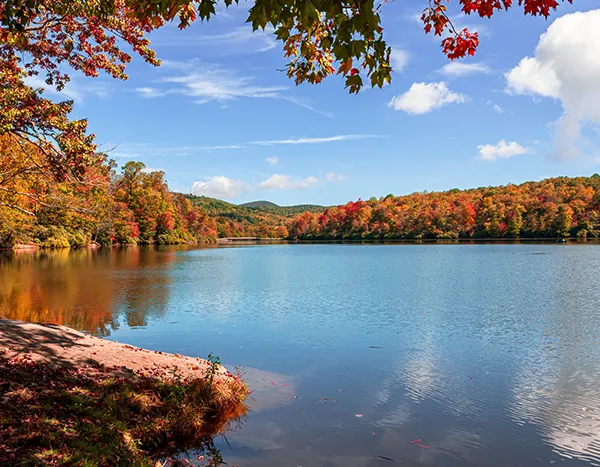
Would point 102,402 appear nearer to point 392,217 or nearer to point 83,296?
point 83,296

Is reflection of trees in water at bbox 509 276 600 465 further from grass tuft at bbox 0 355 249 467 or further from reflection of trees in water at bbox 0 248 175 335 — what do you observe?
reflection of trees in water at bbox 0 248 175 335

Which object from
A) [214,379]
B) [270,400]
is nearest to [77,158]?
[214,379]

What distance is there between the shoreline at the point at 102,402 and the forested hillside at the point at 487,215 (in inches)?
3929

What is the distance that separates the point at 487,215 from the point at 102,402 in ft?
370

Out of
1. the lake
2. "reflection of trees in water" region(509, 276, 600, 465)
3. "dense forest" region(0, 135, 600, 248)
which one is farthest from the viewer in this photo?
"dense forest" region(0, 135, 600, 248)

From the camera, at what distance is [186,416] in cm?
662

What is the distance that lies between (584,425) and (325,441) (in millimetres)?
4090

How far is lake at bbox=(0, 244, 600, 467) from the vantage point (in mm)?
6516

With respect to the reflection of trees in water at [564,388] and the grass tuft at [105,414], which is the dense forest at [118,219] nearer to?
the grass tuft at [105,414]

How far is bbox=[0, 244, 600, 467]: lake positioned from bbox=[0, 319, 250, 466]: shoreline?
0.62 meters

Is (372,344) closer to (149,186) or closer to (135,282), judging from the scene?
(135,282)

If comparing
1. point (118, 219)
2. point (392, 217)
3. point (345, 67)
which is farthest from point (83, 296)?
point (392, 217)

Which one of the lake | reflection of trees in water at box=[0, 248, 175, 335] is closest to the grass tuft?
the lake

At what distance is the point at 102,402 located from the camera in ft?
20.5
